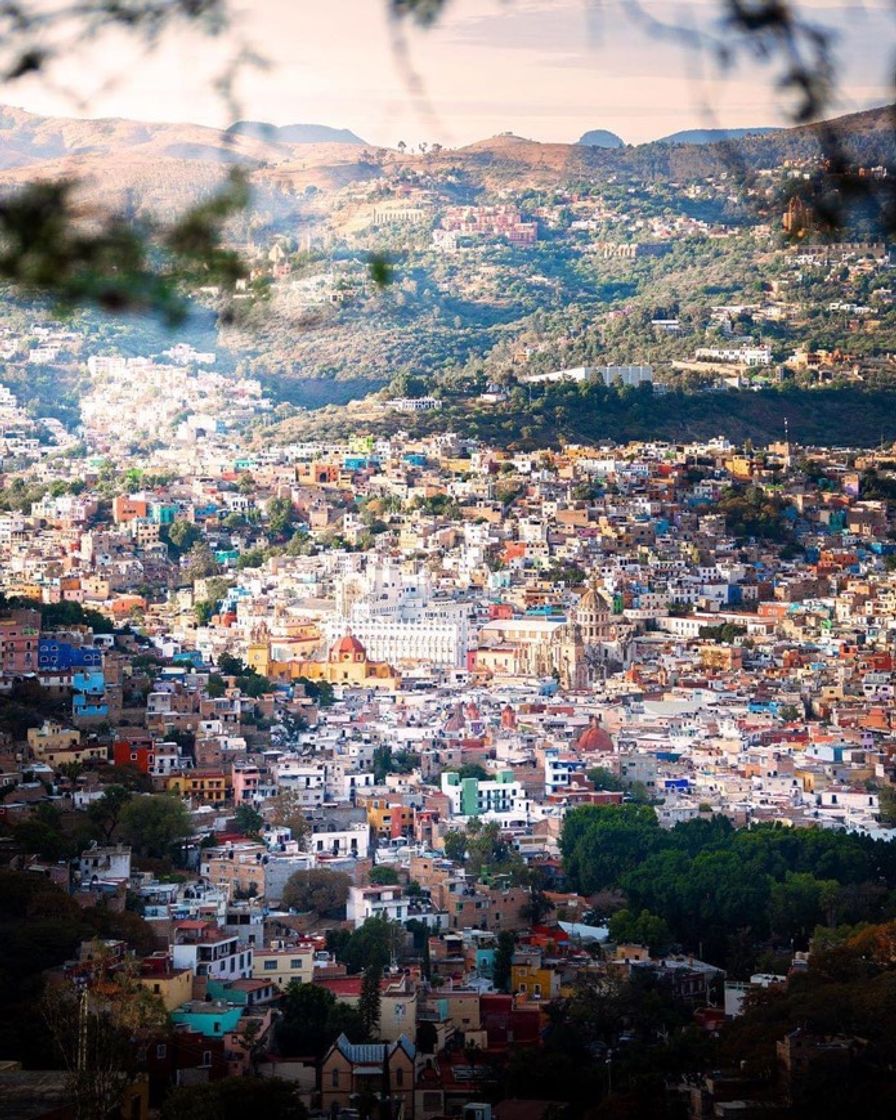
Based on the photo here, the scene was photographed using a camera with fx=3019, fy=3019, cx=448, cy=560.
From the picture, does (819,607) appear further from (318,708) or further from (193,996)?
(193,996)

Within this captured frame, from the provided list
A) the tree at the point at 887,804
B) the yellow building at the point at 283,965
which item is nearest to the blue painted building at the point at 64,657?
the tree at the point at 887,804

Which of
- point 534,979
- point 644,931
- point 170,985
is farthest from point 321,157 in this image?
point 170,985

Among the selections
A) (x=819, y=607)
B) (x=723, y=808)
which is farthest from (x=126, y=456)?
(x=723, y=808)

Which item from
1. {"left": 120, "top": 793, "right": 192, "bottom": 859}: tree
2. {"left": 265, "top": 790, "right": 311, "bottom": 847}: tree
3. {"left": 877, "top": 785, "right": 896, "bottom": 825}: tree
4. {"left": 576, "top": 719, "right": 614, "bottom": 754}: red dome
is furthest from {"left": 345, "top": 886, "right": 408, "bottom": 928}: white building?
{"left": 576, "top": 719, "right": 614, "bottom": 754}: red dome

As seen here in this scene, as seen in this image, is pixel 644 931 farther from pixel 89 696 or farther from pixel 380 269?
pixel 380 269

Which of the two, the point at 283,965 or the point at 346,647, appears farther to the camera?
the point at 346,647

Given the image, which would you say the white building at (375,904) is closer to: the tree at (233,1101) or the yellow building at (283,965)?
the yellow building at (283,965)
